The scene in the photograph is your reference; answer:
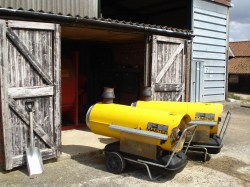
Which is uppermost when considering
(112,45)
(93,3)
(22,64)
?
(93,3)

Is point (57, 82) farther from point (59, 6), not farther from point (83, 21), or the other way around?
point (59, 6)

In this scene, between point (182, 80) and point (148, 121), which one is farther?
point (182, 80)

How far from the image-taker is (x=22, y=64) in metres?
6.29

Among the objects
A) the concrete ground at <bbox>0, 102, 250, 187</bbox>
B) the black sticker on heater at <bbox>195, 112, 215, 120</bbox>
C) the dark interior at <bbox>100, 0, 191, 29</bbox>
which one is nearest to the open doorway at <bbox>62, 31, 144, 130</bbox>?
the concrete ground at <bbox>0, 102, 250, 187</bbox>

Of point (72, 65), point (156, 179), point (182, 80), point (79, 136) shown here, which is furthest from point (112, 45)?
point (156, 179)

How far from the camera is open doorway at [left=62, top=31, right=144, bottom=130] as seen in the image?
10523 millimetres

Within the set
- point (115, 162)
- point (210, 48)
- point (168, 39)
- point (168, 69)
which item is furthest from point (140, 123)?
point (210, 48)

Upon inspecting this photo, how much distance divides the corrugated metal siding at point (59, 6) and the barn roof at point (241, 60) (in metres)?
22.5

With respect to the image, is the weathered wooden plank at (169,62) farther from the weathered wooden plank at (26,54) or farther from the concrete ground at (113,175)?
the weathered wooden plank at (26,54)

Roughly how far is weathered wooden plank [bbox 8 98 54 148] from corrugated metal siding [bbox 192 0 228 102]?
9.11 m

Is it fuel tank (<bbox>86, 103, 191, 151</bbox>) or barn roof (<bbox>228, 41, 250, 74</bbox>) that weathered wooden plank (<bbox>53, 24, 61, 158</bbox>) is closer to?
fuel tank (<bbox>86, 103, 191, 151</bbox>)

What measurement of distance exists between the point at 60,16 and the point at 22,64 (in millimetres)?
1385

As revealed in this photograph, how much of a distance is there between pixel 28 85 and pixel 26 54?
0.65m

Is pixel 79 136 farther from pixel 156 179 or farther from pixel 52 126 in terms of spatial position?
pixel 156 179
